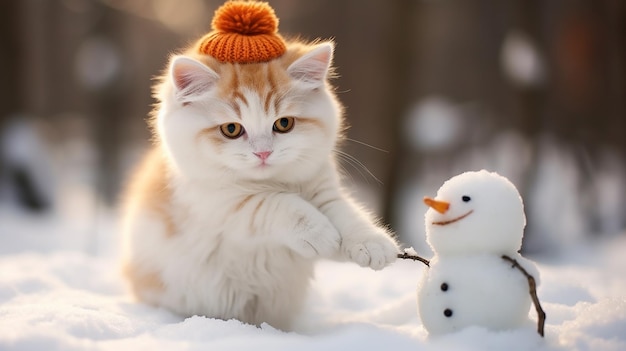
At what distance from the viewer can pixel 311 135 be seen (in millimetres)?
1854

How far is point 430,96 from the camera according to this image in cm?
565

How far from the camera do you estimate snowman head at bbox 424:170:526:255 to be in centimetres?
141

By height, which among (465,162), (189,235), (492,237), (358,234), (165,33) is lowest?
(465,162)

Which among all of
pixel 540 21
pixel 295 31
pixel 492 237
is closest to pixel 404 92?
pixel 540 21

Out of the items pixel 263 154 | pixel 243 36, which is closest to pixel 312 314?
pixel 263 154

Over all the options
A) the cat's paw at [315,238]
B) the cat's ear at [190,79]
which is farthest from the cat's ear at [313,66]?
the cat's paw at [315,238]

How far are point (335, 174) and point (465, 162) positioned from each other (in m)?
4.08

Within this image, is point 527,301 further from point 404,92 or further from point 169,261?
point 404,92

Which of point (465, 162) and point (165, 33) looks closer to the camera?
point (465, 162)

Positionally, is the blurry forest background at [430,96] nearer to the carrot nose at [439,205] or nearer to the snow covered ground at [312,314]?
the snow covered ground at [312,314]

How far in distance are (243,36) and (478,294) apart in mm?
1180

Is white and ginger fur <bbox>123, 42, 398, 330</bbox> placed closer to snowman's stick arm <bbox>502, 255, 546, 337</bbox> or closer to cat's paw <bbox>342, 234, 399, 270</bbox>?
cat's paw <bbox>342, 234, 399, 270</bbox>

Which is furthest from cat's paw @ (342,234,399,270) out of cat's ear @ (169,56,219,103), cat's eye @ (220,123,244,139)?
cat's ear @ (169,56,219,103)

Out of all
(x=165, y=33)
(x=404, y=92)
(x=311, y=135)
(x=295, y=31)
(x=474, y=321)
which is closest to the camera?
(x=474, y=321)
